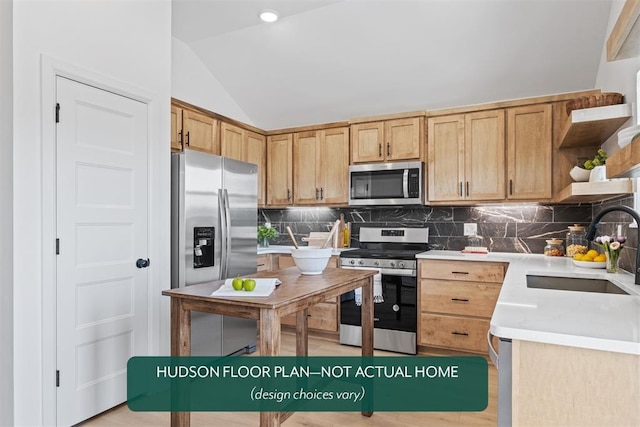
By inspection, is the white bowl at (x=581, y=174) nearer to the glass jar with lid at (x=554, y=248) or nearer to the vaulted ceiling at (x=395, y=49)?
the glass jar with lid at (x=554, y=248)

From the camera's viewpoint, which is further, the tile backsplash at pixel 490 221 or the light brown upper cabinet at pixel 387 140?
the light brown upper cabinet at pixel 387 140

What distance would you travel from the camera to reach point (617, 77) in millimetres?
2715

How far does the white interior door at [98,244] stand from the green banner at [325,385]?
26 centimetres

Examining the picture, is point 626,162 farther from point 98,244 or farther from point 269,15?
point 269,15

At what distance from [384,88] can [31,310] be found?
11.3ft

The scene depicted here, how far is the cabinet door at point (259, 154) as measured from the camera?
454cm

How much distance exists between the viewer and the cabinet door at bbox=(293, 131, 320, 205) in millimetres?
4582

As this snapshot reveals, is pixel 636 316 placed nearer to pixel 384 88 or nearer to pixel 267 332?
pixel 267 332

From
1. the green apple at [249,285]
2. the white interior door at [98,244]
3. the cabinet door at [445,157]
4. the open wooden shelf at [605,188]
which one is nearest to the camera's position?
the green apple at [249,285]

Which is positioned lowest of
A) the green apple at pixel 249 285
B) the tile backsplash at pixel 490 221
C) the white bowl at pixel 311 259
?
the green apple at pixel 249 285

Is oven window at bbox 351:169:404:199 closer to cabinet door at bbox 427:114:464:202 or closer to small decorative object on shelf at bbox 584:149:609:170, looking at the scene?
cabinet door at bbox 427:114:464:202

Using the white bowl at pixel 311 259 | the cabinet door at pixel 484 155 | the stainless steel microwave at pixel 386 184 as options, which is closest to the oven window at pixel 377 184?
the stainless steel microwave at pixel 386 184

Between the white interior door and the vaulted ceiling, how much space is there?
146 cm

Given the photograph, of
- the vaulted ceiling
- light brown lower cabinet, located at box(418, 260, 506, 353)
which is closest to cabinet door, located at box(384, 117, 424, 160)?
the vaulted ceiling
